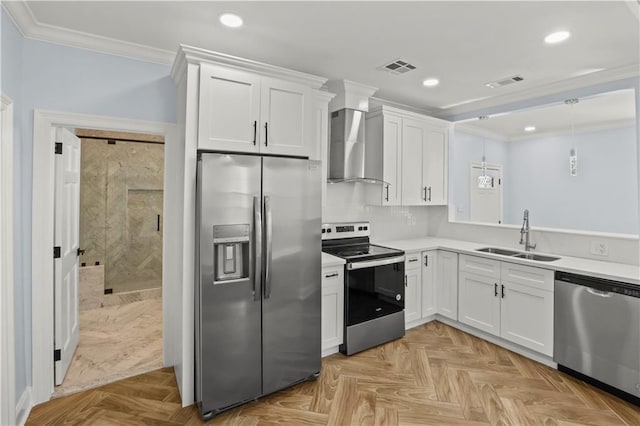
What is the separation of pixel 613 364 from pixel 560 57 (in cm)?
249

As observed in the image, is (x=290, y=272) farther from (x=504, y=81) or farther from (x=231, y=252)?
(x=504, y=81)

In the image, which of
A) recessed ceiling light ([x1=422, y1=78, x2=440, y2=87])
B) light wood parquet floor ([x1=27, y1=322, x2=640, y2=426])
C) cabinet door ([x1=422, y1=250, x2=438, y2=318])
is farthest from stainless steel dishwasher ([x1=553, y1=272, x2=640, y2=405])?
recessed ceiling light ([x1=422, y1=78, x2=440, y2=87])

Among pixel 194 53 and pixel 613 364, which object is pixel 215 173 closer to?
pixel 194 53

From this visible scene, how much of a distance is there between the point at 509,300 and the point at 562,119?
10.3 ft

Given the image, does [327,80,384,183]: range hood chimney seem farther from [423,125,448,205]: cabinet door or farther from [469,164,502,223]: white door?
[469,164,502,223]: white door

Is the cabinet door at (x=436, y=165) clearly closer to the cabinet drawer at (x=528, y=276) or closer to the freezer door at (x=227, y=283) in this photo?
the cabinet drawer at (x=528, y=276)

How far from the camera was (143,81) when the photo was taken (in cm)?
273

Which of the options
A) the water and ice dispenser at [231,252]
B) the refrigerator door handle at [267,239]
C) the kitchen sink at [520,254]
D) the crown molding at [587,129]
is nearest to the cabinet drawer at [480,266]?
the kitchen sink at [520,254]

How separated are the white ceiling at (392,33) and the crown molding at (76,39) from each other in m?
0.04

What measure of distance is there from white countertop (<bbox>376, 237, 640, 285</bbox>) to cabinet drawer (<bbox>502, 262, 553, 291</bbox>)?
0.05m

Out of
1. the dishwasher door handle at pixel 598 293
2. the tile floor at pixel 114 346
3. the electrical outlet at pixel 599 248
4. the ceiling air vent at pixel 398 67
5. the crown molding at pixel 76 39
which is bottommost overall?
the tile floor at pixel 114 346

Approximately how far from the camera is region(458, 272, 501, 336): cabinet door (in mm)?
3391

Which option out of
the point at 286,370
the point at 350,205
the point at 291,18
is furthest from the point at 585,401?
the point at 291,18

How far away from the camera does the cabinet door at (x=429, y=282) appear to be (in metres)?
3.86
